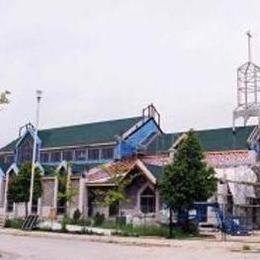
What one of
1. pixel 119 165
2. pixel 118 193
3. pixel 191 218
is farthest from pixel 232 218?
pixel 119 165

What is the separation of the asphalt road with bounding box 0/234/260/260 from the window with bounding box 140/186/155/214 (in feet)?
61.0

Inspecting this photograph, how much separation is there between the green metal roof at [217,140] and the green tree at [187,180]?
13.5m

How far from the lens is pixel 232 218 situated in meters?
39.7

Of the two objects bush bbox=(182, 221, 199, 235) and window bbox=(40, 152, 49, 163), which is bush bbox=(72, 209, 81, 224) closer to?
bush bbox=(182, 221, 199, 235)

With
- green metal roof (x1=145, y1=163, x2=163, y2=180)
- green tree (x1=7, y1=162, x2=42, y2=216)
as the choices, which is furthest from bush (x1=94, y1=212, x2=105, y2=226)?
green tree (x1=7, y1=162, x2=42, y2=216)

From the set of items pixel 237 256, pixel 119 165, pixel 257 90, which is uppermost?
pixel 257 90

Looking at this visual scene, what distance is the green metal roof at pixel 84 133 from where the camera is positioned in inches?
2362

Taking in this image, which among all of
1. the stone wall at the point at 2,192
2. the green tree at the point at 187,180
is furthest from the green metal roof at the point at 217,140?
the stone wall at the point at 2,192

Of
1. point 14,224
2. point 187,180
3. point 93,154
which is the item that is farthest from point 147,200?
point 187,180

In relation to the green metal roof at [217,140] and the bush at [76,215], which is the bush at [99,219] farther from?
A: the green metal roof at [217,140]

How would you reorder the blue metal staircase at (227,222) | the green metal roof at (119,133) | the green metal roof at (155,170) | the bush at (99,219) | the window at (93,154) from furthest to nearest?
the window at (93,154) < the green metal roof at (119,133) < the green metal roof at (155,170) < the bush at (99,219) < the blue metal staircase at (227,222)

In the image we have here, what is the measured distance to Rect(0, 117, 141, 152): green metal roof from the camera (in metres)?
60.0

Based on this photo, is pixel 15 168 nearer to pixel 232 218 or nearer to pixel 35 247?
pixel 232 218

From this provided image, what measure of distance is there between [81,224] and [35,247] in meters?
17.1
